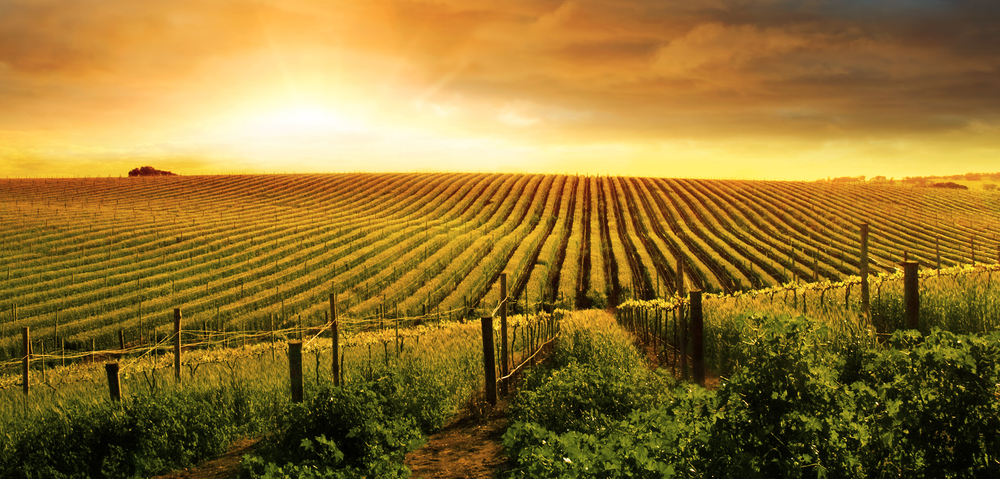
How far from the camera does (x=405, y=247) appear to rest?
3419 centimetres

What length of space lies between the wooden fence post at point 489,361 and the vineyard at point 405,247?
11.7 meters

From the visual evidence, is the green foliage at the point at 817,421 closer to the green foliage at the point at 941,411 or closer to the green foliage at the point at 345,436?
the green foliage at the point at 941,411

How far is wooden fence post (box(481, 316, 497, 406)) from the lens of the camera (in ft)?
29.6

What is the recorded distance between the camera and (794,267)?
2920cm

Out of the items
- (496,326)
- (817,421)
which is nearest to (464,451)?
(817,421)

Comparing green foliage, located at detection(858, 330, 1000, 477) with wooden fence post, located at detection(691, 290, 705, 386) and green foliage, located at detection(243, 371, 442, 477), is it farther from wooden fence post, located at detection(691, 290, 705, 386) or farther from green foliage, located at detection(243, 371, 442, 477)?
green foliage, located at detection(243, 371, 442, 477)

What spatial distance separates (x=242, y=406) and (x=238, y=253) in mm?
25208

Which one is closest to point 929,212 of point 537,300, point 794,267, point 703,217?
point 703,217

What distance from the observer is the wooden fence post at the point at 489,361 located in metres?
9.03

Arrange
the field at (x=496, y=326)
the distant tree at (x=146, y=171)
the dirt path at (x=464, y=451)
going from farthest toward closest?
the distant tree at (x=146, y=171) < the dirt path at (x=464, y=451) < the field at (x=496, y=326)

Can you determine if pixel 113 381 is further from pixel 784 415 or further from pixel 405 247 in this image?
pixel 405 247

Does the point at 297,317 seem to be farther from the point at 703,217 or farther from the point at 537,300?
the point at 703,217

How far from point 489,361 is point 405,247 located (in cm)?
2587

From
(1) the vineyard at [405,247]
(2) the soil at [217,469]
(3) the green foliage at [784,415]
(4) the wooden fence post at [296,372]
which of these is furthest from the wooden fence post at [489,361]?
(1) the vineyard at [405,247]
